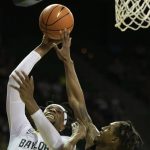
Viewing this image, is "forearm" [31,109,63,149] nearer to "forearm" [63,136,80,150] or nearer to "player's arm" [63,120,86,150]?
"forearm" [63,136,80,150]

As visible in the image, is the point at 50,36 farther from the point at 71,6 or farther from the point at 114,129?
the point at 71,6

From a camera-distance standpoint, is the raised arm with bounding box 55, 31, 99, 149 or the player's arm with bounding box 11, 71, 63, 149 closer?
the player's arm with bounding box 11, 71, 63, 149

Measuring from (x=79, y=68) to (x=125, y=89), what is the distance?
1118mm

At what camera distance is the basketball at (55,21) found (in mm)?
3455

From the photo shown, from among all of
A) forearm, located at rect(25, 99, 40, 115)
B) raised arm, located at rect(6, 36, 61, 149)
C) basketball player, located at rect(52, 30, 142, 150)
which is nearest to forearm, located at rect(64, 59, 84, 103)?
basketball player, located at rect(52, 30, 142, 150)

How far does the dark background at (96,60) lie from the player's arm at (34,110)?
570 cm

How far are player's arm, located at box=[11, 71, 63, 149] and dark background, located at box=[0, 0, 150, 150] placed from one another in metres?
5.70

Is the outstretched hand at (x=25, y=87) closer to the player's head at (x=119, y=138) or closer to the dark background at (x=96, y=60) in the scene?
the player's head at (x=119, y=138)

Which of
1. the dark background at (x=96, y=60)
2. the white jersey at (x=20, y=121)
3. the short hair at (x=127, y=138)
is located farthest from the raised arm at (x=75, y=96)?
the dark background at (x=96, y=60)

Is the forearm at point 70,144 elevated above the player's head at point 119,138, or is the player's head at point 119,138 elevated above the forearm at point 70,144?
the player's head at point 119,138

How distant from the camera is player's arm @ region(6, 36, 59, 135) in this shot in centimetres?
326

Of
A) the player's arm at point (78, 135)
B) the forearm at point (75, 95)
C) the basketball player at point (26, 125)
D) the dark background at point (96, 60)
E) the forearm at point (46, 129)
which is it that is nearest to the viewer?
the forearm at point (46, 129)

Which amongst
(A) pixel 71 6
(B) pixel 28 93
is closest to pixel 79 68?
(A) pixel 71 6

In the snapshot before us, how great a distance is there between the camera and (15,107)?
3.29 metres
